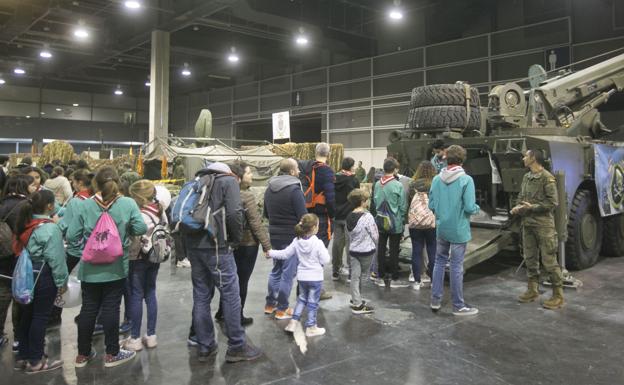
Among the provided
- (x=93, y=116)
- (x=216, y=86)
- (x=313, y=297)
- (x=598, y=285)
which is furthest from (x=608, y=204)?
(x=93, y=116)

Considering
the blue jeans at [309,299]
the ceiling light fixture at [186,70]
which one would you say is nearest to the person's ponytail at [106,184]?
the blue jeans at [309,299]

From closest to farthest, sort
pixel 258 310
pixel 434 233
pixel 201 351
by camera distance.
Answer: pixel 201 351
pixel 258 310
pixel 434 233

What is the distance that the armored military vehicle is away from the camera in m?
6.50

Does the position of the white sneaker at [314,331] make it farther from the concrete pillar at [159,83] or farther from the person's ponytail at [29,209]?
the concrete pillar at [159,83]

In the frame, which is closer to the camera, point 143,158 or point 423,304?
point 423,304

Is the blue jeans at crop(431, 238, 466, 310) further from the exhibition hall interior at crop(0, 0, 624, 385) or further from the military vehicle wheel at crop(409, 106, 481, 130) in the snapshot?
the military vehicle wheel at crop(409, 106, 481, 130)

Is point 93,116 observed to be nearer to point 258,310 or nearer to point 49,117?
point 49,117

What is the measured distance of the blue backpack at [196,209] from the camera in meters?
3.69

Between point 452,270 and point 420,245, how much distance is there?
1.06m

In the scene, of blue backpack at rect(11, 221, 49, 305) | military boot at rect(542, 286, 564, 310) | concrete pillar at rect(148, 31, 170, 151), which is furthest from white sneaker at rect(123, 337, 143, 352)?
concrete pillar at rect(148, 31, 170, 151)

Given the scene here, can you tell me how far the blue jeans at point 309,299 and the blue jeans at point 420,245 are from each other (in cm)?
193

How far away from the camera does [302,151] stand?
16.4 m

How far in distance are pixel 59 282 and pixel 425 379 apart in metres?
2.82

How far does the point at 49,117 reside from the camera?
105 feet
